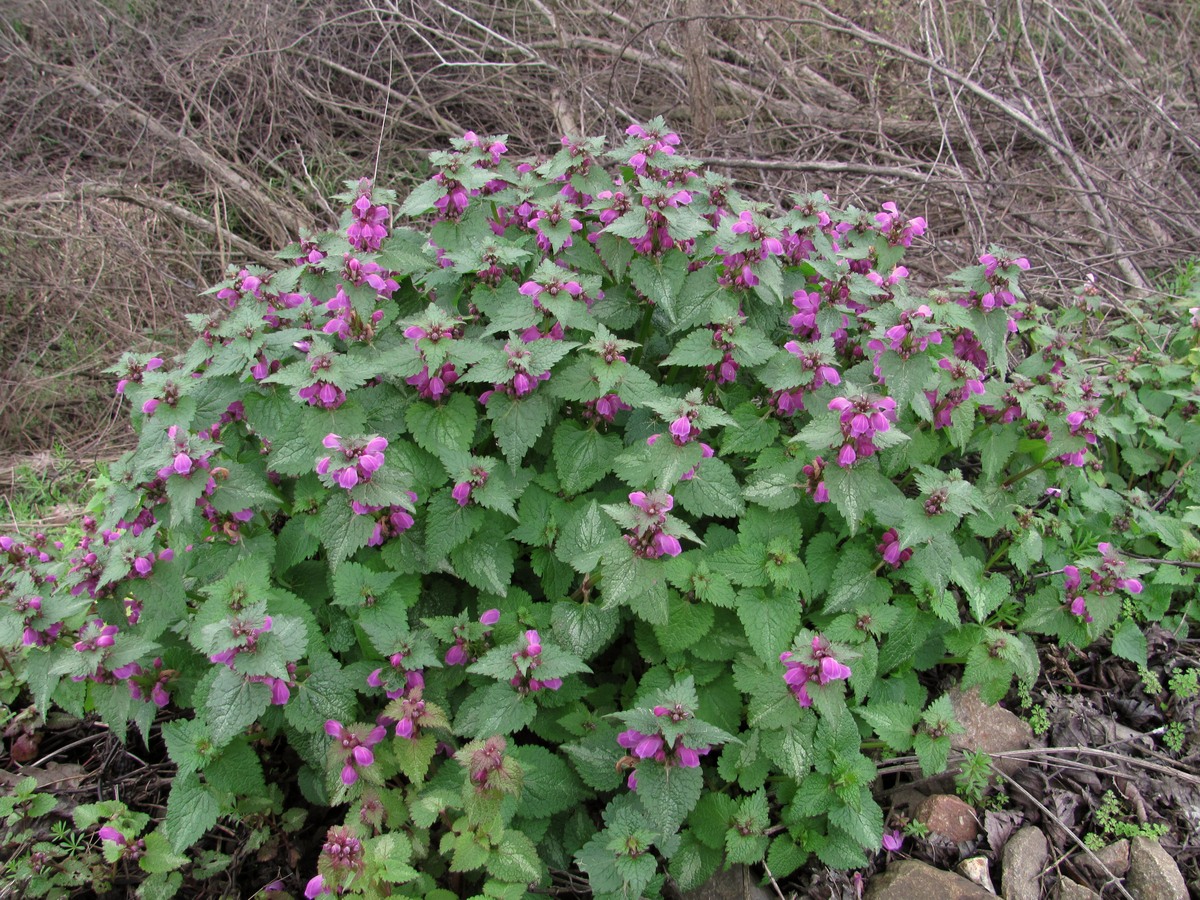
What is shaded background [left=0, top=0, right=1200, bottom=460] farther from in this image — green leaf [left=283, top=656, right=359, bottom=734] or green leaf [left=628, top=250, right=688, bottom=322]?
green leaf [left=283, top=656, right=359, bottom=734]

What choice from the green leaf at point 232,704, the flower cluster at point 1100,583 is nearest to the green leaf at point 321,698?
the green leaf at point 232,704

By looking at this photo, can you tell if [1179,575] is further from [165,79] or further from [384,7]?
[165,79]

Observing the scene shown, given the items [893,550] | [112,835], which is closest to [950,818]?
[893,550]

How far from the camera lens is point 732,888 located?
2.62 metres

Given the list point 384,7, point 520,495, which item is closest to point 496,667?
point 520,495

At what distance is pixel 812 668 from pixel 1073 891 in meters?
1.36

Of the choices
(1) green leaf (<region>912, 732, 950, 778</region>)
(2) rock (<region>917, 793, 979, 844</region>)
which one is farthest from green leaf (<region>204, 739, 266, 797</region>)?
(2) rock (<region>917, 793, 979, 844</region>)

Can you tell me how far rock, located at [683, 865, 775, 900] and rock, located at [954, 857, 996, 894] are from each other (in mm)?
677

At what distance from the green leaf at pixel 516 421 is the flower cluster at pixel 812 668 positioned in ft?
3.42

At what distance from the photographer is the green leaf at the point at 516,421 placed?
8.31 feet

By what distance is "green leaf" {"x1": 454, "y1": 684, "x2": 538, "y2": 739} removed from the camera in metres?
2.41

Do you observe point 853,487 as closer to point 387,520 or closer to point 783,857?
point 783,857

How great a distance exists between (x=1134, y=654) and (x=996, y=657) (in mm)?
767

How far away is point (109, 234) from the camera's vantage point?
6.09 m
